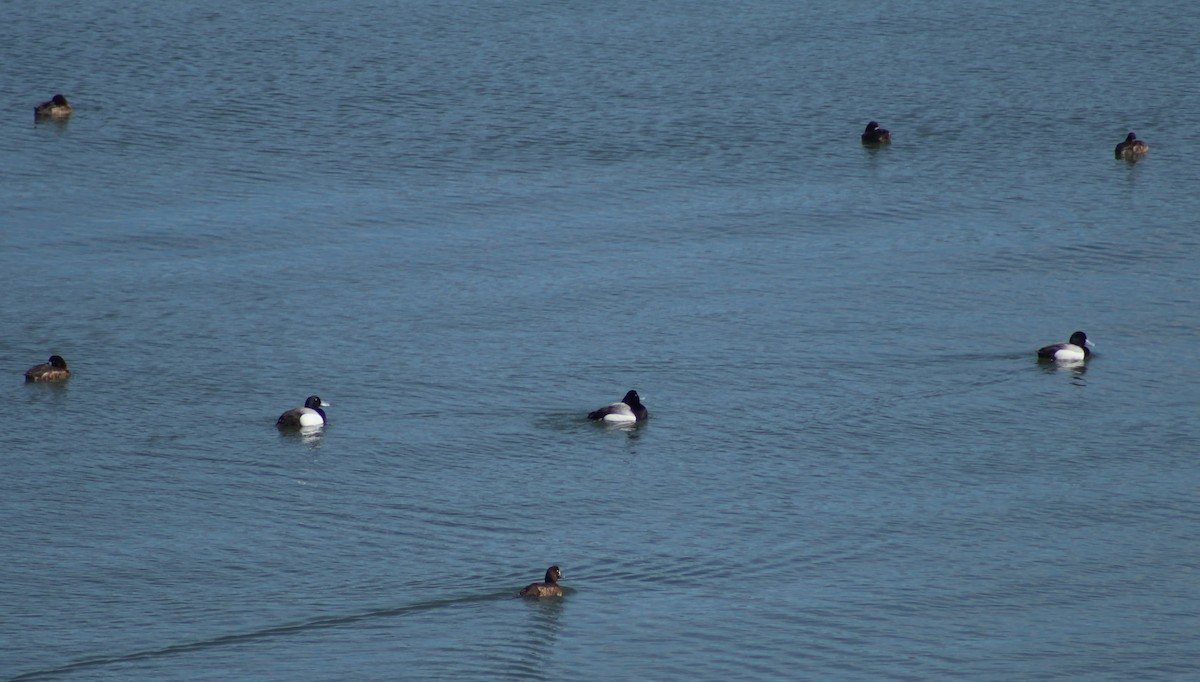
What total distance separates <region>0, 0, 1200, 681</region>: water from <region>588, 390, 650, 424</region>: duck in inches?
12.4

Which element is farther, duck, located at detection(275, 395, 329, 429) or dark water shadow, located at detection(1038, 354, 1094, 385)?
dark water shadow, located at detection(1038, 354, 1094, 385)

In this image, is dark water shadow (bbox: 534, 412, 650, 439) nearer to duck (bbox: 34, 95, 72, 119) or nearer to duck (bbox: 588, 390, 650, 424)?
duck (bbox: 588, 390, 650, 424)

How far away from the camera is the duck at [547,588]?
68.0 feet

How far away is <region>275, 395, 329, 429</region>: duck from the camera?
84.2ft

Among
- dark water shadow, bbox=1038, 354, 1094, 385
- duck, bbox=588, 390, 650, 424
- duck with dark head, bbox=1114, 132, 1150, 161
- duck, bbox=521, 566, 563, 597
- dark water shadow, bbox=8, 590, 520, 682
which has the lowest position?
dark water shadow, bbox=8, 590, 520, 682

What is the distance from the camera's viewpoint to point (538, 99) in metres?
43.8

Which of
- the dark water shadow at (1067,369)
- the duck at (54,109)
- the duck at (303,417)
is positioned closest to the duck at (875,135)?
the dark water shadow at (1067,369)

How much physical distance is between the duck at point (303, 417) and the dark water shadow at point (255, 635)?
5715mm

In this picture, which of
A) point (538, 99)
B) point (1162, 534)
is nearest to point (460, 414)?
point (1162, 534)

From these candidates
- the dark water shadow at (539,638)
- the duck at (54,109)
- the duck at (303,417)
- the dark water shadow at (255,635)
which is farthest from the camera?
the duck at (54,109)

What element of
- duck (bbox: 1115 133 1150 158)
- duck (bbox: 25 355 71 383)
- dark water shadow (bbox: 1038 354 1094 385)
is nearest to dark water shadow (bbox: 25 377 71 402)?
duck (bbox: 25 355 71 383)

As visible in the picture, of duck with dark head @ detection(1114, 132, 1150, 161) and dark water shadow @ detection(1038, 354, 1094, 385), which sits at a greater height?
duck with dark head @ detection(1114, 132, 1150, 161)

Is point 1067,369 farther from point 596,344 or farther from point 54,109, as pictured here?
point 54,109

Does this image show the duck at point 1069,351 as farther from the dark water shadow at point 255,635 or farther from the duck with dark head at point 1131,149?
the dark water shadow at point 255,635
